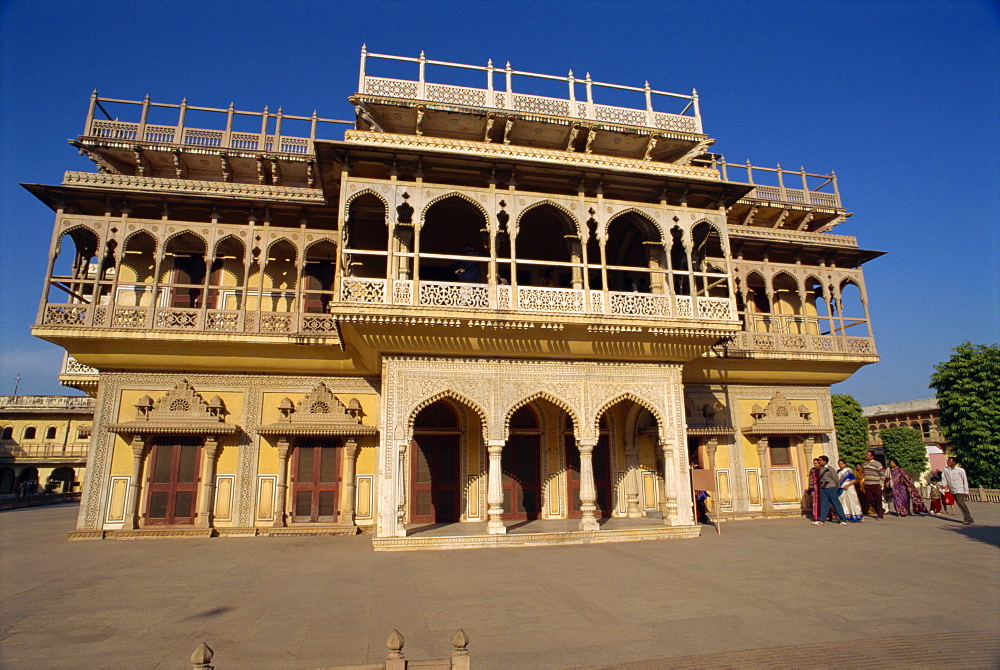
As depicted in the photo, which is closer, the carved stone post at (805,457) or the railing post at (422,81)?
the railing post at (422,81)

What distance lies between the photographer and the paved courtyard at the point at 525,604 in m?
5.36

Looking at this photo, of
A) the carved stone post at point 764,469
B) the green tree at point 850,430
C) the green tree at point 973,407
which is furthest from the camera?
the green tree at point 850,430

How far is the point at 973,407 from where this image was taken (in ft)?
75.9

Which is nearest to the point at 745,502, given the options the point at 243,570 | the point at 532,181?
the point at 532,181

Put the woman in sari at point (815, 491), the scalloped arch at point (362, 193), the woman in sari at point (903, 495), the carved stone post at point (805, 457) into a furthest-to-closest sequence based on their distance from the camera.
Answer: the carved stone post at point (805, 457)
the woman in sari at point (903, 495)
the woman in sari at point (815, 491)
the scalloped arch at point (362, 193)

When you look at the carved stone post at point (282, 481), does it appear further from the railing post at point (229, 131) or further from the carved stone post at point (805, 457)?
the carved stone post at point (805, 457)

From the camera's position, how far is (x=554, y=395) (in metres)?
13.2

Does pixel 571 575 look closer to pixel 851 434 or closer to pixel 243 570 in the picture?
pixel 243 570

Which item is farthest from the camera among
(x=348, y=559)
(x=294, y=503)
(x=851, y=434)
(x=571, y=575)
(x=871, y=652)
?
(x=851, y=434)

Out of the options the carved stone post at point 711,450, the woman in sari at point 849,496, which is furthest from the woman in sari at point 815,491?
the carved stone post at point 711,450

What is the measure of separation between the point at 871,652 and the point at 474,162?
11.5 m

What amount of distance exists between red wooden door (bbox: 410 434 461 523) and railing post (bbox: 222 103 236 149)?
11.1 meters

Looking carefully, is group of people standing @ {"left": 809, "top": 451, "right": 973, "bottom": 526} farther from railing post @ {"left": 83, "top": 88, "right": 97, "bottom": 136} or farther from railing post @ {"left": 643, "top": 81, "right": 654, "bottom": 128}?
railing post @ {"left": 83, "top": 88, "right": 97, "bottom": 136}

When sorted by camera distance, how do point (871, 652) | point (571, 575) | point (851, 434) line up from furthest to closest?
1. point (851, 434)
2. point (571, 575)
3. point (871, 652)
